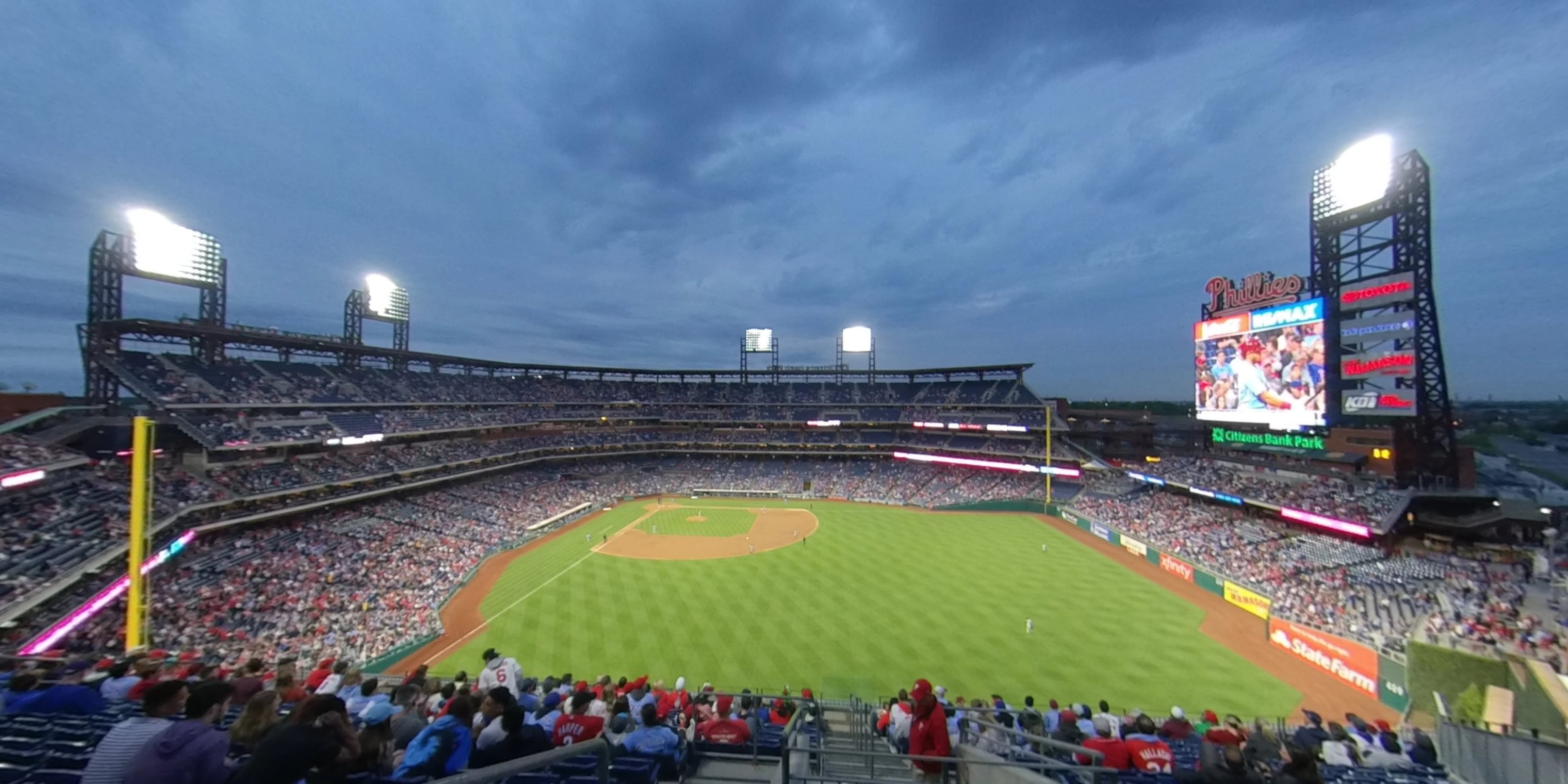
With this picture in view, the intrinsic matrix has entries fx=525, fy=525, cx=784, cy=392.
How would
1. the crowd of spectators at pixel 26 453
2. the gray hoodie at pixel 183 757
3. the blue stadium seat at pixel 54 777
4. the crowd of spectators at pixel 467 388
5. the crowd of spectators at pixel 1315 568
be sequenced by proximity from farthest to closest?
the crowd of spectators at pixel 467 388
the crowd of spectators at pixel 1315 568
the crowd of spectators at pixel 26 453
the blue stadium seat at pixel 54 777
the gray hoodie at pixel 183 757

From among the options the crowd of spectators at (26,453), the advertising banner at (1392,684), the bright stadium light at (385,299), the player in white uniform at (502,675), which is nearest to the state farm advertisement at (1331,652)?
the advertising banner at (1392,684)

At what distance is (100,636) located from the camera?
54.9 ft

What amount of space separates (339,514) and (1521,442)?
287ft

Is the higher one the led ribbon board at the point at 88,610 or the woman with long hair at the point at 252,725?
the woman with long hair at the point at 252,725

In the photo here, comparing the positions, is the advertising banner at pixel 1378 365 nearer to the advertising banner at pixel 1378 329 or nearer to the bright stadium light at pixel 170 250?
the advertising banner at pixel 1378 329

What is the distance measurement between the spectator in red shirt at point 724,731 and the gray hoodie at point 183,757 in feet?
19.5

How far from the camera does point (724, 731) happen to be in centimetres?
809

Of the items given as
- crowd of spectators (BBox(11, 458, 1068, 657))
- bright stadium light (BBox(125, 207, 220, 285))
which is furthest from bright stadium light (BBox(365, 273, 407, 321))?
crowd of spectators (BBox(11, 458, 1068, 657))

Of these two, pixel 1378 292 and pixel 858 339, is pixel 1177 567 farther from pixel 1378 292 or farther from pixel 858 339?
pixel 858 339

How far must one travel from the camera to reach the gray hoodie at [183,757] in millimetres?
3176

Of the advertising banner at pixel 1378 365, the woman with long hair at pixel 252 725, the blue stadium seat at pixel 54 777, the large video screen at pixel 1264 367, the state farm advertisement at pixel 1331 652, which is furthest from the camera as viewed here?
the large video screen at pixel 1264 367

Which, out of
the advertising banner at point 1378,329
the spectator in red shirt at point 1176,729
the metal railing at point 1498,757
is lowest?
the spectator in red shirt at point 1176,729

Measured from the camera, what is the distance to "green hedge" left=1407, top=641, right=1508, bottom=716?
44.1 feet

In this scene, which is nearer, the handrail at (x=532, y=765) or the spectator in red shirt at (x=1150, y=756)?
the handrail at (x=532, y=765)
